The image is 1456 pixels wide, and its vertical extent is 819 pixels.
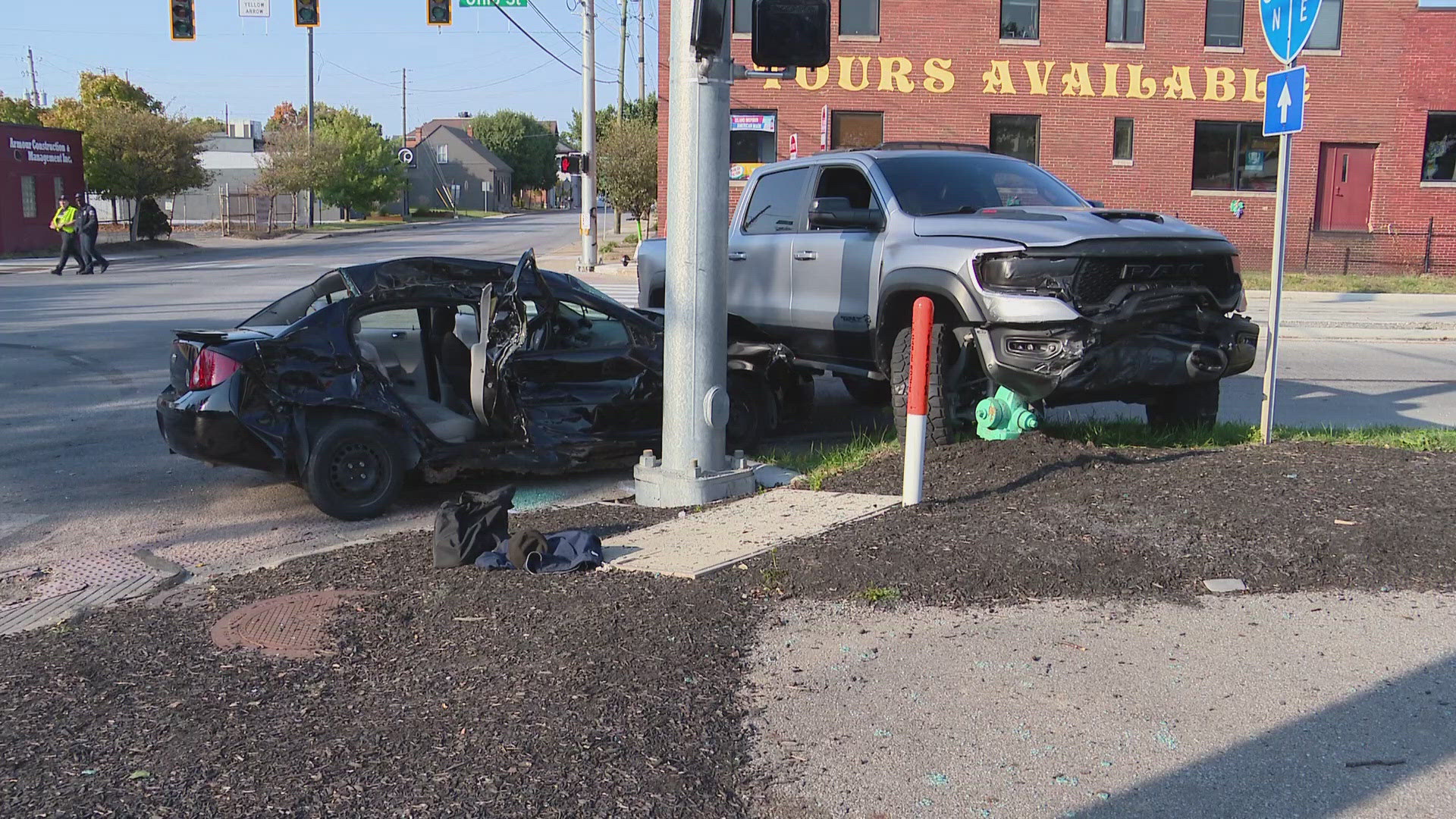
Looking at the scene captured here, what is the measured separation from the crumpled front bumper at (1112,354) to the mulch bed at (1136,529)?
1.48 feet

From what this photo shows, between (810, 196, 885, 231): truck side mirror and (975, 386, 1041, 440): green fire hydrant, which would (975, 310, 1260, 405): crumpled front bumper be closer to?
(975, 386, 1041, 440): green fire hydrant

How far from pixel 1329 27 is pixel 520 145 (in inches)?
3995

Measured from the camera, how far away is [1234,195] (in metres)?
30.5

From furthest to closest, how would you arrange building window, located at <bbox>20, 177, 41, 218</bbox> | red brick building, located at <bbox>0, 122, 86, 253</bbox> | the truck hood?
building window, located at <bbox>20, 177, 41, 218</bbox>, red brick building, located at <bbox>0, 122, 86, 253</bbox>, the truck hood

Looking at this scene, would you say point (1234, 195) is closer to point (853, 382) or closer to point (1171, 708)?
point (853, 382)

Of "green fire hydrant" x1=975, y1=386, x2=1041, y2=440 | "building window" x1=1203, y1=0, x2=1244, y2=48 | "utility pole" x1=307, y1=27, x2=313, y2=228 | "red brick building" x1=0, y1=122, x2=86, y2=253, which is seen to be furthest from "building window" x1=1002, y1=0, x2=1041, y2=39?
"utility pole" x1=307, y1=27, x2=313, y2=228

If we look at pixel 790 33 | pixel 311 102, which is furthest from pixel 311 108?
pixel 790 33

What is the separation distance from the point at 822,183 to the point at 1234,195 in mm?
24769

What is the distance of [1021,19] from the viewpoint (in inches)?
1185

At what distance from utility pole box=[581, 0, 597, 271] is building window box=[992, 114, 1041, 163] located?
9820 mm

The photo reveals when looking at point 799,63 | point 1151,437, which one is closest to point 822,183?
point 799,63

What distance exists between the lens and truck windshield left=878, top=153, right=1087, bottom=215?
326 inches

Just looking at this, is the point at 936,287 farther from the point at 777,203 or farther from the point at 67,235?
the point at 67,235

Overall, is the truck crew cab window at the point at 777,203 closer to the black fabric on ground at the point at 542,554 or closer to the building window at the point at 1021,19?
the black fabric on ground at the point at 542,554
